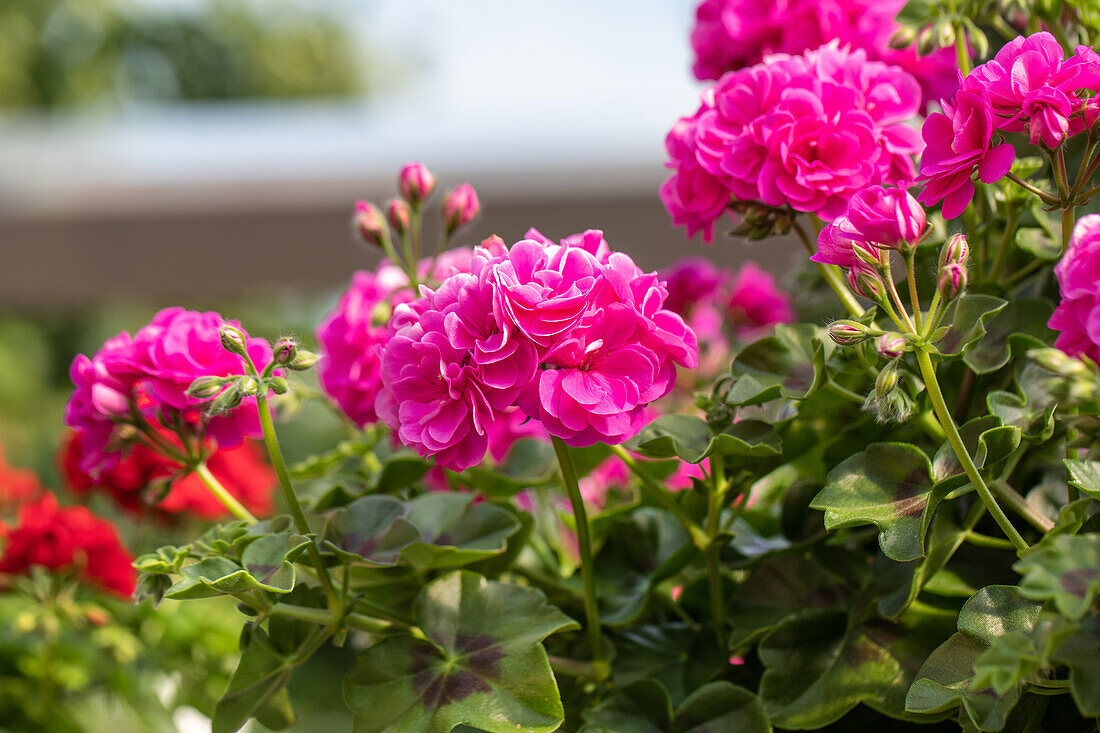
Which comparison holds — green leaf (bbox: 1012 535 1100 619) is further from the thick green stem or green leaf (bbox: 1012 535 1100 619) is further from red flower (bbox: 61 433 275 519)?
red flower (bbox: 61 433 275 519)

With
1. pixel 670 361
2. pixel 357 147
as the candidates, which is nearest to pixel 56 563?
pixel 670 361

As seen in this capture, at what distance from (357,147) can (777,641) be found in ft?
14.8

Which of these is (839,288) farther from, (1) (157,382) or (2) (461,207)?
(1) (157,382)

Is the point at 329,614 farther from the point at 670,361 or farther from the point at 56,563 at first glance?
the point at 56,563

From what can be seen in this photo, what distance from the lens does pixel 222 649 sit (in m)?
0.73

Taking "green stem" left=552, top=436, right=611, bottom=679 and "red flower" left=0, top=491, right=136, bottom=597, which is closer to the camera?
"green stem" left=552, top=436, right=611, bottom=679

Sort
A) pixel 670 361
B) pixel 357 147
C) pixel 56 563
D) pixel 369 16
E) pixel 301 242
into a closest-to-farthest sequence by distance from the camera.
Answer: pixel 670 361 → pixel 56 563 → pixel 301 242 → pixel 357 147 → pixel 369 16

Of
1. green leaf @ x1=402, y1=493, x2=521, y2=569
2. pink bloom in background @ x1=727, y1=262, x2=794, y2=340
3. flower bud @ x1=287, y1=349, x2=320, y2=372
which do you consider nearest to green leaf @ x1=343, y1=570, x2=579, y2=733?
green leaf @ x1=402, y1=493, x2=521, y2=569

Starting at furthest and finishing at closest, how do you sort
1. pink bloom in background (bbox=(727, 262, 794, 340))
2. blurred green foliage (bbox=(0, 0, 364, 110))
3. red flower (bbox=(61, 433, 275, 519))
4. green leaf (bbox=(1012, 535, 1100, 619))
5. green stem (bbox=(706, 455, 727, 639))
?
blurred green foliage (bbox=(0, 0, 364, 110)) < pink bloom in background (bbox=(727, 262, 794, 340)) < red flower (bbox=(61, 433, 275, 519)) < green stem (bbox=(706, 455, 727, 639)) < green leaf (bbox=(1012, 535, 1100, 619))

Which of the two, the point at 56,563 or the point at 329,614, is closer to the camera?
the point at 329,614

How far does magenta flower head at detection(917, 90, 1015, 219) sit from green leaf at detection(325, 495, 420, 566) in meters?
0.28

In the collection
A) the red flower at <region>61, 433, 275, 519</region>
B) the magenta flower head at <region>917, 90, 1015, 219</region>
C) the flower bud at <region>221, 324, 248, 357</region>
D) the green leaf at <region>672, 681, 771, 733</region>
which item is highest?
the magenta flower head at <region>917, 90, 1015, 219</region>

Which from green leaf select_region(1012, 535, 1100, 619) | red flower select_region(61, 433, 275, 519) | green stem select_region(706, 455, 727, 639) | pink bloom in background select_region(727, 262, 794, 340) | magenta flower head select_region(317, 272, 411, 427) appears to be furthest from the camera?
pink bloom in background select_region(727, 262, 794, 340)

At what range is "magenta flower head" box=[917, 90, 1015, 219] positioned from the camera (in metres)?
0.39
